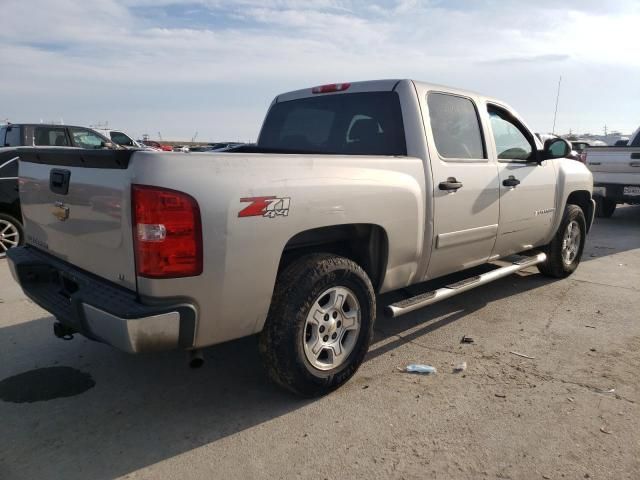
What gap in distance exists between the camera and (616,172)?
393 inches

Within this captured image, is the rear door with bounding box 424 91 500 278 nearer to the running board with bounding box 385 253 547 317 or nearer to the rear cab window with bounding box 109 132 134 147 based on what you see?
the running board with bounding box 385 253 547 317

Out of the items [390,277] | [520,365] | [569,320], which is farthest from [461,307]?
[390,277]

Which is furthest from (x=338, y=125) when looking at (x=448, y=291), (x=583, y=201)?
(x=583, y=201)

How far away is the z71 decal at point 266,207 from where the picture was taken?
2.54 meters

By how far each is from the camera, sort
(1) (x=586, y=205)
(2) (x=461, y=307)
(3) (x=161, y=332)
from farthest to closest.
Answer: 1. (1) (x=586, y=205)
2. (2) (x=461, y=307)
3. (3) (x=161, y=332)

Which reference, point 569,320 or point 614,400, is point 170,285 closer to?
point 614,400

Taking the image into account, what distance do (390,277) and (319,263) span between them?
751 mm

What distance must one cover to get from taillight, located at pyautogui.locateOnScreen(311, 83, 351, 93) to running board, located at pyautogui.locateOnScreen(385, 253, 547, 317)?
5.82 feet

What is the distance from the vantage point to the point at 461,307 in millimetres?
4902

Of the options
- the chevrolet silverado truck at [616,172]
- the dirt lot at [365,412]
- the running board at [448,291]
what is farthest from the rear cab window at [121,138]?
the running board at [448,291]

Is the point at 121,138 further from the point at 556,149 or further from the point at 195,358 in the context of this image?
the point at 195,358

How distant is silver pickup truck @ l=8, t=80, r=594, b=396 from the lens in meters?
2.41

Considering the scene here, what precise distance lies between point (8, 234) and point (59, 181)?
4.42 meters

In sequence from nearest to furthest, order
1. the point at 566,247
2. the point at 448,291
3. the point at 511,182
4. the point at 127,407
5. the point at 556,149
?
the point at 127,407
the point at 448,291
the point at 511,182
the point at 556,149
the point at 566,247
